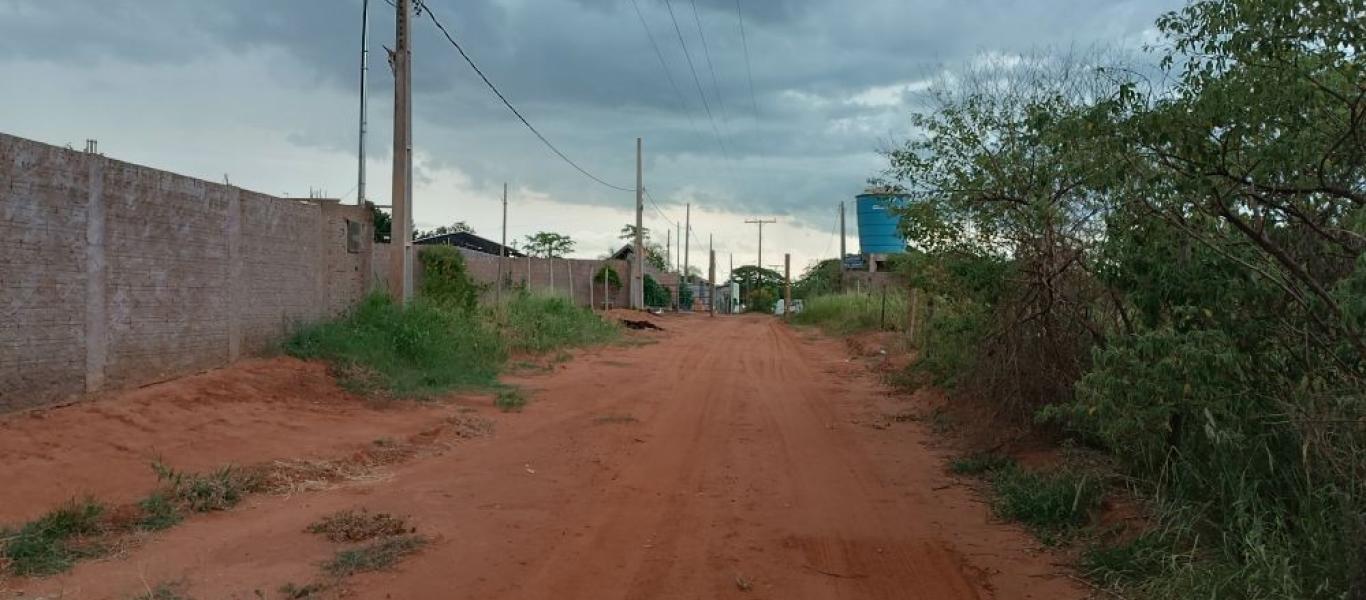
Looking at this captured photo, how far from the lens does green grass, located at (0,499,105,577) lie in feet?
17.4

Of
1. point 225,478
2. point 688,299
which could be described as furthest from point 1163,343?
point 688,299

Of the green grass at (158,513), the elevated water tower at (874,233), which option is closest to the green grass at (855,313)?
the elevated water tower at (874,233)

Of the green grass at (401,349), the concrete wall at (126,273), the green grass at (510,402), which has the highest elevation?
the concrete wall at (126,273)

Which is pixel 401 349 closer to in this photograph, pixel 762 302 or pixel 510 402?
pixel 510 402

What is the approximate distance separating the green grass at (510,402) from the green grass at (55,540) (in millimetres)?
6261

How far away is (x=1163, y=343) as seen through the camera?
16.6 ft

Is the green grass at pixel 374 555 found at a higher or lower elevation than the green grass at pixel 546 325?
lower

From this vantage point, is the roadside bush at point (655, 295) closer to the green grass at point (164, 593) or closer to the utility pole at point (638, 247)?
the utility pole at point (638, 247)

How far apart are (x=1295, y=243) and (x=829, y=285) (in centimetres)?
4775

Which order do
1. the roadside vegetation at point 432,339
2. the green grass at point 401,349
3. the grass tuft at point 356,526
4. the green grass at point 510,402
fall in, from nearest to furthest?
the grass tuft at point 356,526 → the green grass at point 510,402 → the green grass at point 401,349 → the roadside vegetation at point 432,339

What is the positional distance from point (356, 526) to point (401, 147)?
33.4 ft

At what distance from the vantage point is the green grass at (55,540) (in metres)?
5.29

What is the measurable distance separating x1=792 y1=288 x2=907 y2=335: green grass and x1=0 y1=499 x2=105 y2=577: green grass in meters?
20.5

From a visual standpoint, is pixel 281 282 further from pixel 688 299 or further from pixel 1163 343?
pixel 688 299
